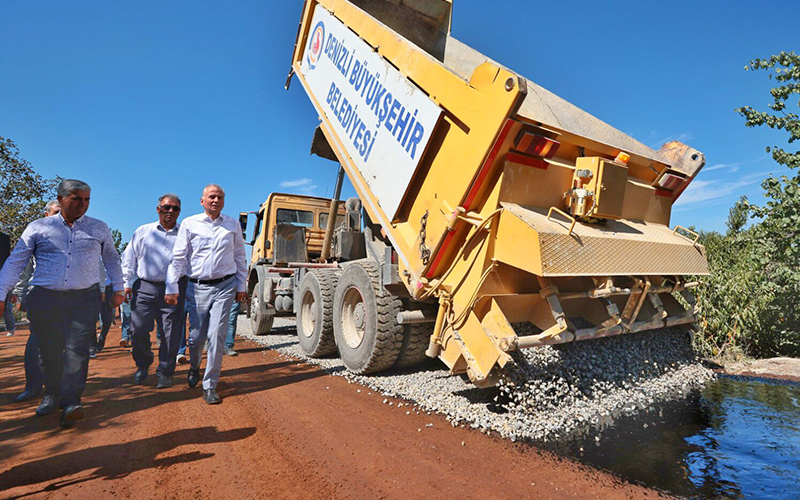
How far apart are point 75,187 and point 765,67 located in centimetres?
907

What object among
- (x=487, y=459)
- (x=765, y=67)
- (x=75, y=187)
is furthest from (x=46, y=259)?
(x=765, y=67)

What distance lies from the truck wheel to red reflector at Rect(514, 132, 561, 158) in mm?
6066

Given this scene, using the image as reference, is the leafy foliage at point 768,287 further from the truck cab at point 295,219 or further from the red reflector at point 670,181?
the truck cab at point 295,219

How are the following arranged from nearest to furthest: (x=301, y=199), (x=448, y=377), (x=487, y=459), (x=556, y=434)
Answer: (x=487, y=459), (x=556, y=434), (x=448, y=377), (x=301, y=199)

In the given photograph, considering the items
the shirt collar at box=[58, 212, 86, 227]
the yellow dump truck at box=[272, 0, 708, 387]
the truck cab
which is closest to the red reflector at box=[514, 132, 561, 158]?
the yellow dump truck at box=[272, 0, 708, 387]

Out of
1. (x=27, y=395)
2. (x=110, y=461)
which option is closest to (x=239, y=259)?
(x=110, y=461)

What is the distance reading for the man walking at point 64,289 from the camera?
3.17 metres

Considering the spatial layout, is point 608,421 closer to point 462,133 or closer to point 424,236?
point 424,236

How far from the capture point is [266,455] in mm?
2723

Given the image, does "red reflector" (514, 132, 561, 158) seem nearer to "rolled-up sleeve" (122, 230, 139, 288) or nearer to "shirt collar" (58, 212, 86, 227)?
"shirt collar" (58, 212, 86, 227)

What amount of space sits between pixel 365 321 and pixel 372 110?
2.21 meters

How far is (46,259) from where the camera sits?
3207mm

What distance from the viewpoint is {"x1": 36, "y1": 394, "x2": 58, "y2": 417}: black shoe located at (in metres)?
3.41

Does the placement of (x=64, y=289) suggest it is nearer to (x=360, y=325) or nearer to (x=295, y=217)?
(x=360, y=325)
